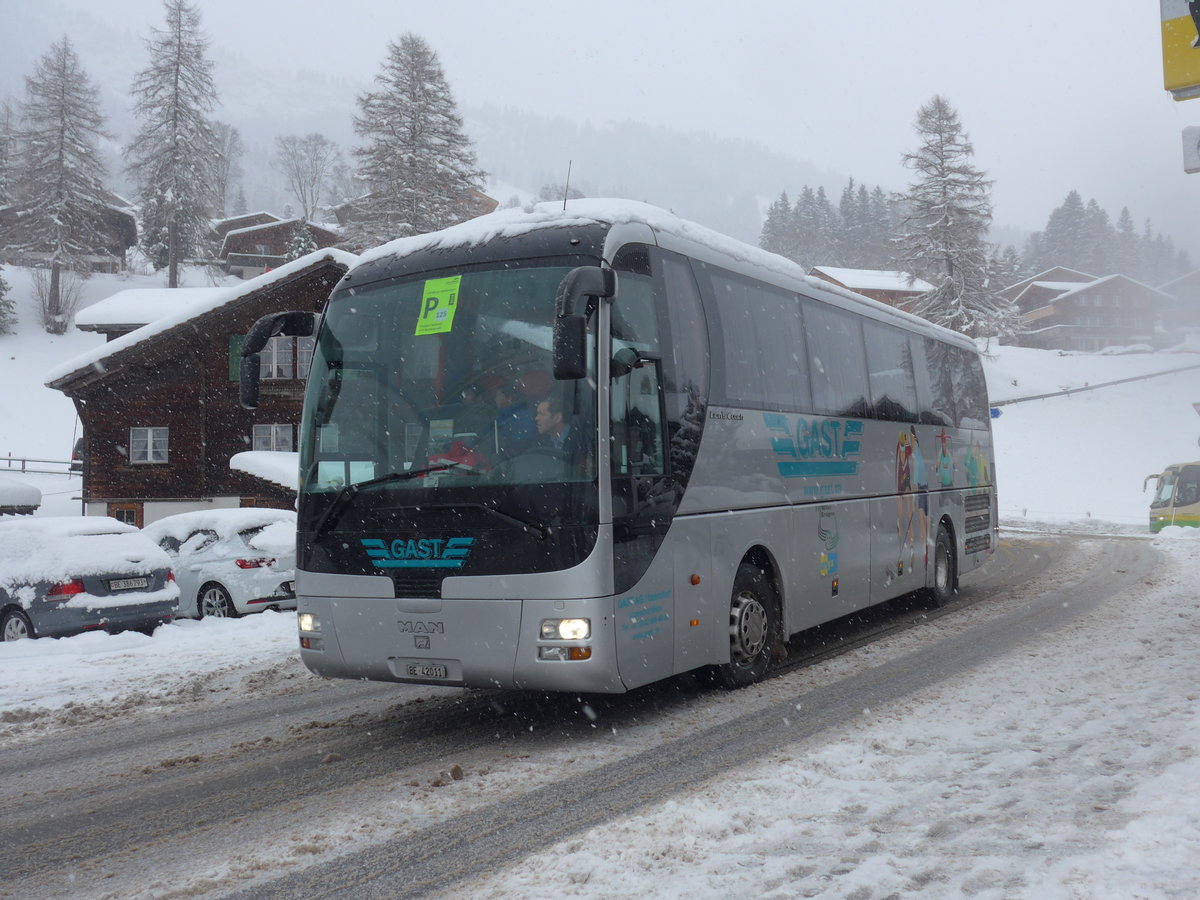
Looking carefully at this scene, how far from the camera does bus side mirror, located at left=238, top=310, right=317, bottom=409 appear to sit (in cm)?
763

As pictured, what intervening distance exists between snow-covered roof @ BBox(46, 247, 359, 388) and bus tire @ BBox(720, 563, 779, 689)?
25.3 metres

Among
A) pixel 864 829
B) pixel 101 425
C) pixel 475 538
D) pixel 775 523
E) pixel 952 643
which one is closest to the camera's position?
pixel 864 829

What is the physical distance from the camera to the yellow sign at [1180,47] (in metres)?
9.95

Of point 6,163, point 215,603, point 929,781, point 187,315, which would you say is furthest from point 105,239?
point 929,781

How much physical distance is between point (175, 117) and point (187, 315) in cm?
3621

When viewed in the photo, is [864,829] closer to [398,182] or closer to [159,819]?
[159,819]

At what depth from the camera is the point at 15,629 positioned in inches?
455

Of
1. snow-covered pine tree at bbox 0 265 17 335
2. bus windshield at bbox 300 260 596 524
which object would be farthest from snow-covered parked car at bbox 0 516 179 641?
snow-covered pine tree at bbox 0 265 17 335

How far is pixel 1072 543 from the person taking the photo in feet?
80.3

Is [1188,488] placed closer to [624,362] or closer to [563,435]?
[624,362]

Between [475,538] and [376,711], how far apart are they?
236cm

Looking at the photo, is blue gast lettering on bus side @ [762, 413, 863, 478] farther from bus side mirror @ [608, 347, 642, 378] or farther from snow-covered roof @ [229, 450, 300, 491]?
snow-covered roof @ [229, 450, 300, 491]

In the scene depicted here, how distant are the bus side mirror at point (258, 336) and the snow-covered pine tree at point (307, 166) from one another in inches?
4152

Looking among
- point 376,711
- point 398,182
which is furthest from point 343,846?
point 398,182
